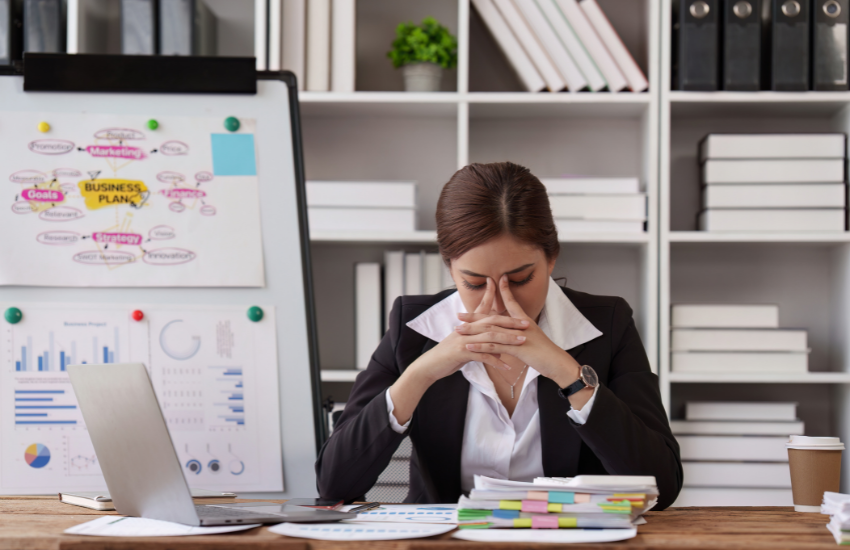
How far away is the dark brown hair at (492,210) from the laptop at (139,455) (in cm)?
52

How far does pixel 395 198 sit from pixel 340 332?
1.76 feet

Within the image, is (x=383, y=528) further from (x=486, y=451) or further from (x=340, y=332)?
(x=340, y=332)

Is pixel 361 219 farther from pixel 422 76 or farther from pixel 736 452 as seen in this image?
pixel 736 452

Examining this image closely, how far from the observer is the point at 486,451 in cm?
125

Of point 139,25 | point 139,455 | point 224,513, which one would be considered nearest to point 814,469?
point 224,513

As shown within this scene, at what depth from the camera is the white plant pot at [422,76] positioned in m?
2.04

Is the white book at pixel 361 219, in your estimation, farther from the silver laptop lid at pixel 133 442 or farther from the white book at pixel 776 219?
the silver laptop lid at pixel 133 442

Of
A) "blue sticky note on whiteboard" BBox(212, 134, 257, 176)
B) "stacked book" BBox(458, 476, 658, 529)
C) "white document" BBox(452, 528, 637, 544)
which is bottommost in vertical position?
"white document" BBox(452, 528, 637, 544)

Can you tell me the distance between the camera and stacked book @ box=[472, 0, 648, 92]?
1.97 meters

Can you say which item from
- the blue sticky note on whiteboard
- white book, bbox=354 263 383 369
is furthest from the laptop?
white book, bbox=354 263 383 369

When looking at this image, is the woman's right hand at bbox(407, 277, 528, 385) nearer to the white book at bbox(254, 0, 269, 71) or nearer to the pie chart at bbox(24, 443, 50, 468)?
the pie chart at bbox(24, 443, 50, 468)

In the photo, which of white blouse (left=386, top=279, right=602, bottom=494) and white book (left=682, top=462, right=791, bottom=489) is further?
white book (left=682, top=462, right=791, bottom=489)

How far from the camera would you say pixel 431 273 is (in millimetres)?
2016

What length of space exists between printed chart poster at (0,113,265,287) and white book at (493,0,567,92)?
0.97 metres
